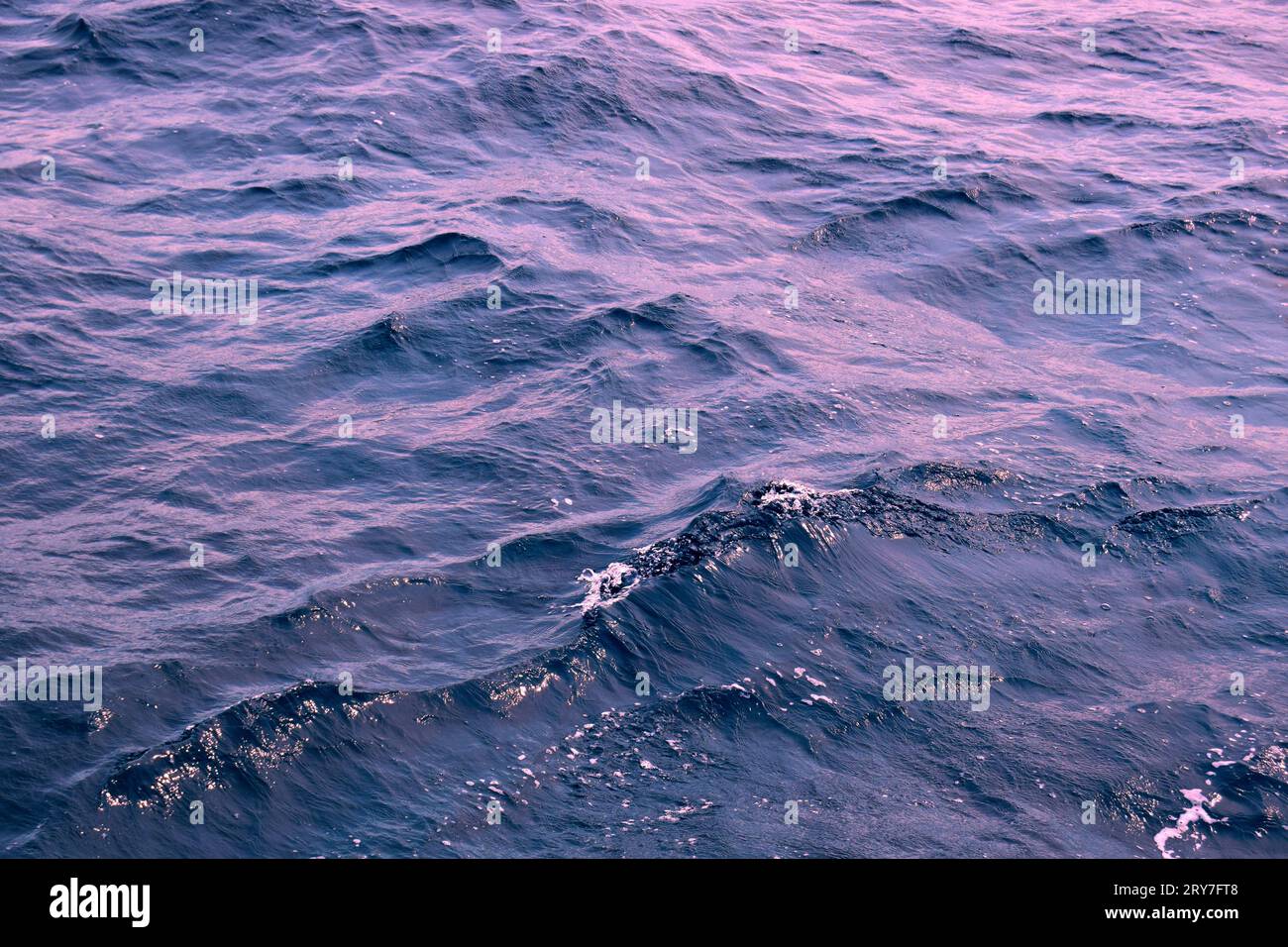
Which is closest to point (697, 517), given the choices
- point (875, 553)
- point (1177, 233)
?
point (875, 553)

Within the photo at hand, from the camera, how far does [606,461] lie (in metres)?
11.5

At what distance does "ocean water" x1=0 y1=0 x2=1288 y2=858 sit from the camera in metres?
8.09

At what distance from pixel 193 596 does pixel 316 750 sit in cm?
187

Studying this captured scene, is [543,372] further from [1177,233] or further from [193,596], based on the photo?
[1177,233]

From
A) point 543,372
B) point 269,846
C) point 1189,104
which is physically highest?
point 1189,104

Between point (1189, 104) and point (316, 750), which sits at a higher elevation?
point (1189, 104)

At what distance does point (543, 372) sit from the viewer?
12.8 metres

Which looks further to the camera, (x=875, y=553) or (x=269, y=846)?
(x=875, y=553)

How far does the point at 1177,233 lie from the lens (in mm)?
17047

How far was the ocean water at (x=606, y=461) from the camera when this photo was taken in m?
8.09

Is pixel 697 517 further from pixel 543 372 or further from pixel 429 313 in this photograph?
pixel 429 313
